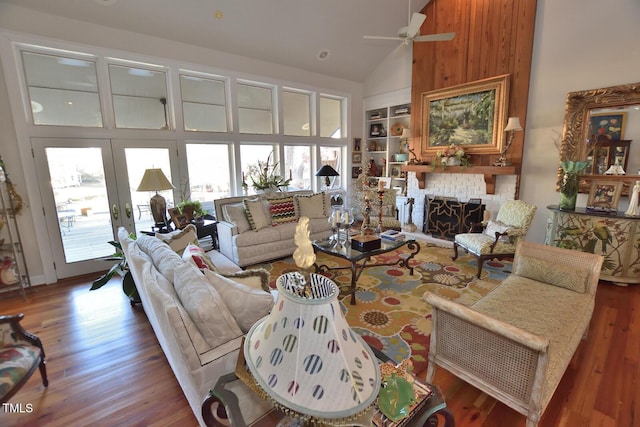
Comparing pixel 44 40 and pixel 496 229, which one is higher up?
pixel 44 40

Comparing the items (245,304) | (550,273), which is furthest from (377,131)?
(245,304)

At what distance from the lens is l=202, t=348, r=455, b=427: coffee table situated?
1.00 meters

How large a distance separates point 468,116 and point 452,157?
702 millimetres

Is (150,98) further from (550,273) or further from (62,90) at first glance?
(550,273)

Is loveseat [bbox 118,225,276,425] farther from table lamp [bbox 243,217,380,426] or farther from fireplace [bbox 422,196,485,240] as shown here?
fireplace [bbox 422,196,485,240]

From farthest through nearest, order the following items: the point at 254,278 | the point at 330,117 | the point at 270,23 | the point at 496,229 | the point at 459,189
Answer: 1. the point at 330,117
2. the point at 459,189
3. the point at 270,23
4. the point at 496,229
5. the point at 254,278

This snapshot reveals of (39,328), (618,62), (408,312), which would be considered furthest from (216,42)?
(618,62)

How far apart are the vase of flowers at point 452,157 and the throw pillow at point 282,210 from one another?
2.64 m

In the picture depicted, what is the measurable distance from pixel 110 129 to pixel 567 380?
5427 mm

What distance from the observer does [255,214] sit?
4207 millimetres

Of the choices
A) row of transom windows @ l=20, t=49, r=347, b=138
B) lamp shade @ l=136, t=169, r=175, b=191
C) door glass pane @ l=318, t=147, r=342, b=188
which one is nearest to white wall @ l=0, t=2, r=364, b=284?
row of transom windows @ l=20, t=49, r=347, b=138

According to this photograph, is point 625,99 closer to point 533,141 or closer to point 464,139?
point 533,141

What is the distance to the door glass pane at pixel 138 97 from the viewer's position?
4.01m

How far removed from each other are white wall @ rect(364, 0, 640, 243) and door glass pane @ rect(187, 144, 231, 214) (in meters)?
4.83
